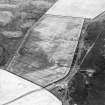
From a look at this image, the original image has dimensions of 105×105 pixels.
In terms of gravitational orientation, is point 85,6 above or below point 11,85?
above

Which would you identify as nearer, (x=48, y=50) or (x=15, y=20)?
(x=48, y=50)

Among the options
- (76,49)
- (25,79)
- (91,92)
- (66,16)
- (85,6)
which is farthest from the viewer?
(85,6)

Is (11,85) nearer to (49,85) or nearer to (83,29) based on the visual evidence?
(49,85)

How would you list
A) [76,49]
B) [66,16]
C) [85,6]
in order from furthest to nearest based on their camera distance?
[85,6] → [66,16] → [76,49]

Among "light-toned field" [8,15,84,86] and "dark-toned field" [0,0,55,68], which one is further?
"dark-toned field" [0,0,55,68]

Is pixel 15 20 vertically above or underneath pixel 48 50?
above

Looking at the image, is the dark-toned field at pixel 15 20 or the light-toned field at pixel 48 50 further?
the dark-toned field at pixel 15 20

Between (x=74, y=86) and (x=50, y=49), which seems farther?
(x=50, y=49)

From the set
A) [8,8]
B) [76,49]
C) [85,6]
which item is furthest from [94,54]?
[8,8]

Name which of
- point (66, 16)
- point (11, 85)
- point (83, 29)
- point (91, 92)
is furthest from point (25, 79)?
point (66, 16)
